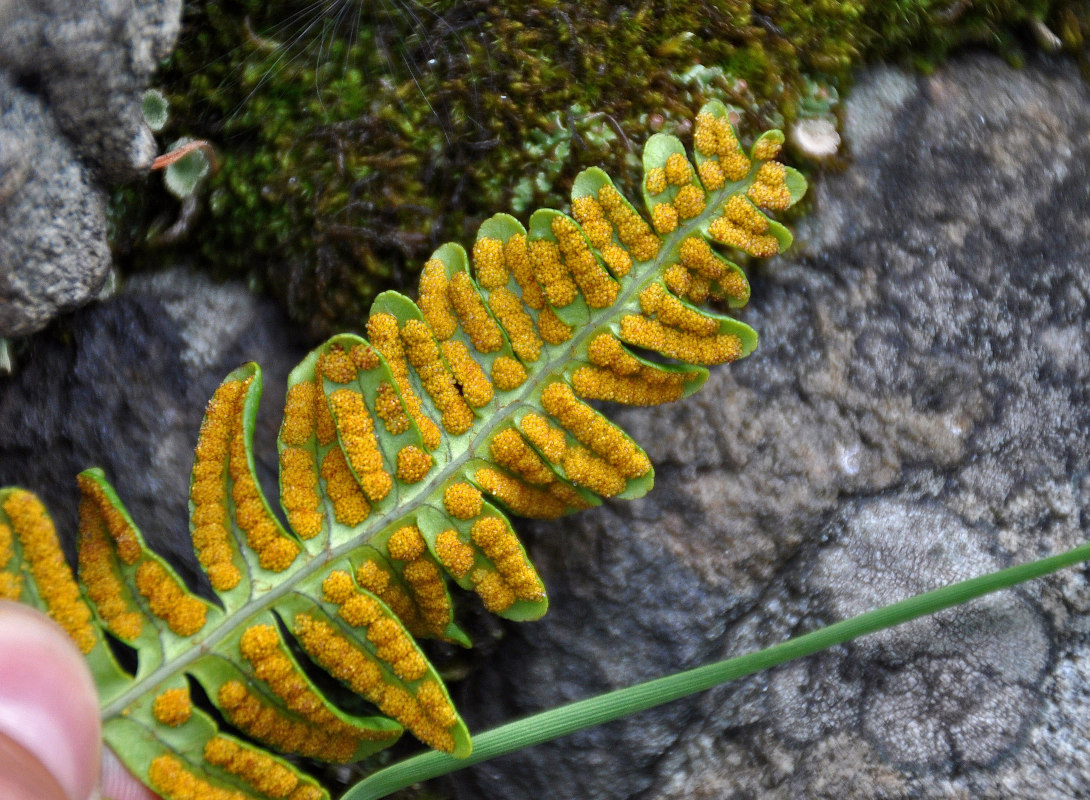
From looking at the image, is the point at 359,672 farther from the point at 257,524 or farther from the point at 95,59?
the point at 95,59

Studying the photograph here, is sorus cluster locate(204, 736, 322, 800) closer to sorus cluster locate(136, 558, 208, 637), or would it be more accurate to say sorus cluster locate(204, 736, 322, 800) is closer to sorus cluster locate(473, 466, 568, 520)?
sorus cluster locate(136, 558, 208, 637)

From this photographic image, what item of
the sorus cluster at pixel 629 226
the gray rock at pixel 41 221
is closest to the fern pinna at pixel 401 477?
the sorus cluster at pixel 629 226

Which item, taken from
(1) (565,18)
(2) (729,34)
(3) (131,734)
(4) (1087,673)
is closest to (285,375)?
(3) (131,734)

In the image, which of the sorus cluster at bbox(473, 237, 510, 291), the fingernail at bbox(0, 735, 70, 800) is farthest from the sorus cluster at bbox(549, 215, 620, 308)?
the fingernail at bbox(0, 735, 70, 800)

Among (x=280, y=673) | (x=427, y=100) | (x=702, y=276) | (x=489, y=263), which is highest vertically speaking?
(x=427, y=100)

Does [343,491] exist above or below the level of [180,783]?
above

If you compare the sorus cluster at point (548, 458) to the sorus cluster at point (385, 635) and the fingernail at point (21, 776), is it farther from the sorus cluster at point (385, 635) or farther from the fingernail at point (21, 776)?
the fingernail at point (21, 776)

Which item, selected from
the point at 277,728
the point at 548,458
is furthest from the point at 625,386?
the point at 277,728
